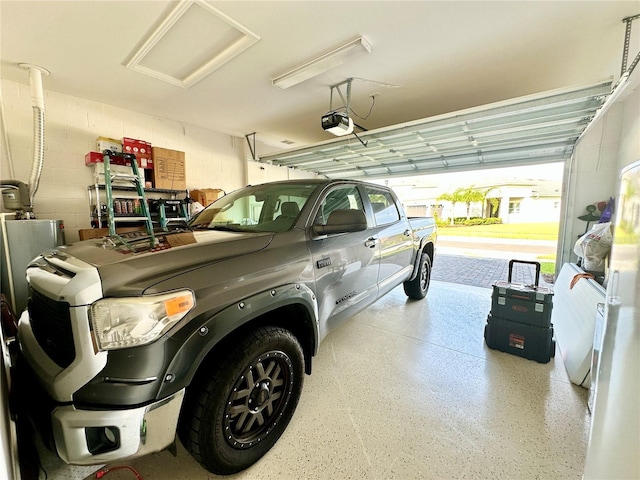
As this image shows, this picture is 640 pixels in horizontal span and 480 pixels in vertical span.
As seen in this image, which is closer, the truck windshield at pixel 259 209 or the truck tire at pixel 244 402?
the truck tire at pixel 244 402

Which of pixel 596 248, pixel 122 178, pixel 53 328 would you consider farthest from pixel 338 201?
pixel 122 178

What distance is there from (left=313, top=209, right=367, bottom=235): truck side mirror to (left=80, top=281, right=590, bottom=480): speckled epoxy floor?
1248 mm

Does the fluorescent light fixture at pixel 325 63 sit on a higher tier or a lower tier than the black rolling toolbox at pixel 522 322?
higher

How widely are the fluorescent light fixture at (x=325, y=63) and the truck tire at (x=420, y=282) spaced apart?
267cm

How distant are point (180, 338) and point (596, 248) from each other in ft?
15.1

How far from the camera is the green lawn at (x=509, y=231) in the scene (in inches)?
546

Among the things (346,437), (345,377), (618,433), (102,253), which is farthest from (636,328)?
(102,253)

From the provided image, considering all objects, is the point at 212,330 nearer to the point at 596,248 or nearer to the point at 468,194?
the point at 596,248

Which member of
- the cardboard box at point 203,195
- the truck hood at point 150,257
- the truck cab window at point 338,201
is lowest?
the truck hood at point 150,257

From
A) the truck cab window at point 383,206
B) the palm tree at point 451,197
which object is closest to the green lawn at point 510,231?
the palm tree at point 451,197

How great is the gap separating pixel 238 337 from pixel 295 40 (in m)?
2.91

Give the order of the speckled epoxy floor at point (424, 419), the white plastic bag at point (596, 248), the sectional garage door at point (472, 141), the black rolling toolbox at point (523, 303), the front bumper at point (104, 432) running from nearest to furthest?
the front bumper at point (104, 432) < the speckled epoxy floor at point (424, 419) < the black rolling toolbox at point (523, 303) < the sectional garage door at point (472, 141) < the white plastic bag at point (596, 248)

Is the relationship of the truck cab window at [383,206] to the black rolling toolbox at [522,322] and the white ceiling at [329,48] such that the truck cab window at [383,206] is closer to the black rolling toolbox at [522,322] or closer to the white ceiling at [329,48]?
the black rolling toolbox at [522,322]

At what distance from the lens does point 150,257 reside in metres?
1.16
